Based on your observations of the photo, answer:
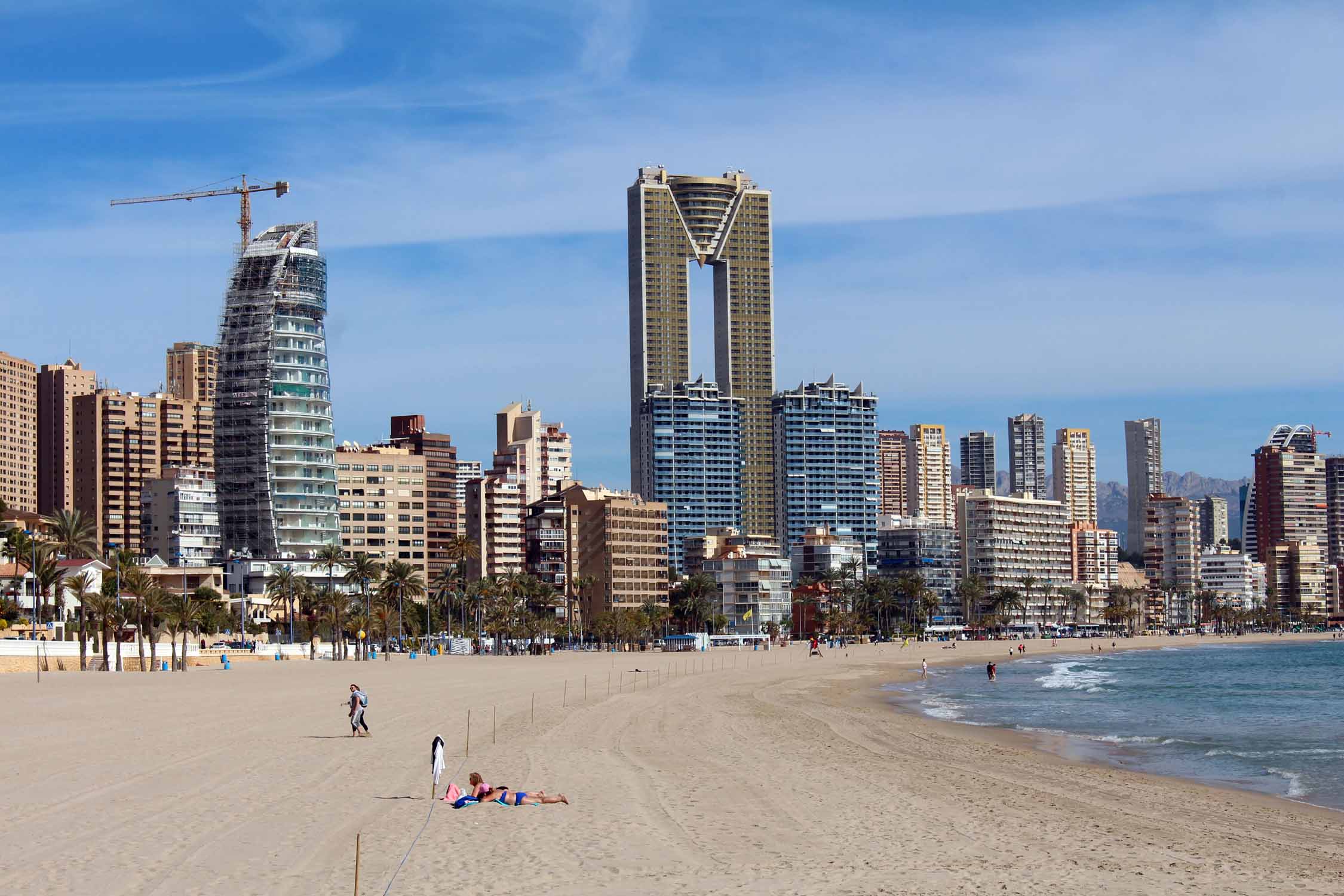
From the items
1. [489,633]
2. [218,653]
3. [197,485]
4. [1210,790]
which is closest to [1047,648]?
[489,633]

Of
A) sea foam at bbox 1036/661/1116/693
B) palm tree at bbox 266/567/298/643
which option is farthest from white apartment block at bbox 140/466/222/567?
sea foam at bbox 1036/661/1116/693

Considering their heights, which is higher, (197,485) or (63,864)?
(197,485)

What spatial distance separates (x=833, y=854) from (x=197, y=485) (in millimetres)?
167925

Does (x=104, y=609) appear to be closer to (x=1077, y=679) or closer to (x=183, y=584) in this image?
(x=1077, y=679)

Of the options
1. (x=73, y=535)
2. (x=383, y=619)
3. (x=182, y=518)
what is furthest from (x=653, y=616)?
(x=73, y=535)

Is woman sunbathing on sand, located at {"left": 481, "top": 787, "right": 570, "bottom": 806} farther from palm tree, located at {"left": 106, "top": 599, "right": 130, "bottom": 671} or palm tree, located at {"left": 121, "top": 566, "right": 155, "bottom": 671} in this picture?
palm tree, located at {"left": 121, "top": 566, "right": 155, "bottom": 671}

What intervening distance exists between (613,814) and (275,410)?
143647 millimetres

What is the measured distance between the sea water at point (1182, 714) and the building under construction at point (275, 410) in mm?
80231

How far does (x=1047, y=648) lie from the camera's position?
182 m

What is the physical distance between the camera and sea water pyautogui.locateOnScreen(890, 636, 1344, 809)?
3534cm

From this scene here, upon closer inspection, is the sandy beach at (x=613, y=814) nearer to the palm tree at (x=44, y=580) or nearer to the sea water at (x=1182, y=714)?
the sea water at (x=1182, y=714)

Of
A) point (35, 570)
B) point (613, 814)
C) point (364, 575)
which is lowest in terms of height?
point (613, 814)

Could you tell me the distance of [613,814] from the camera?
2342cm

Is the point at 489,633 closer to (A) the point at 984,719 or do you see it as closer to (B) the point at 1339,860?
(A) the point at 984,719
